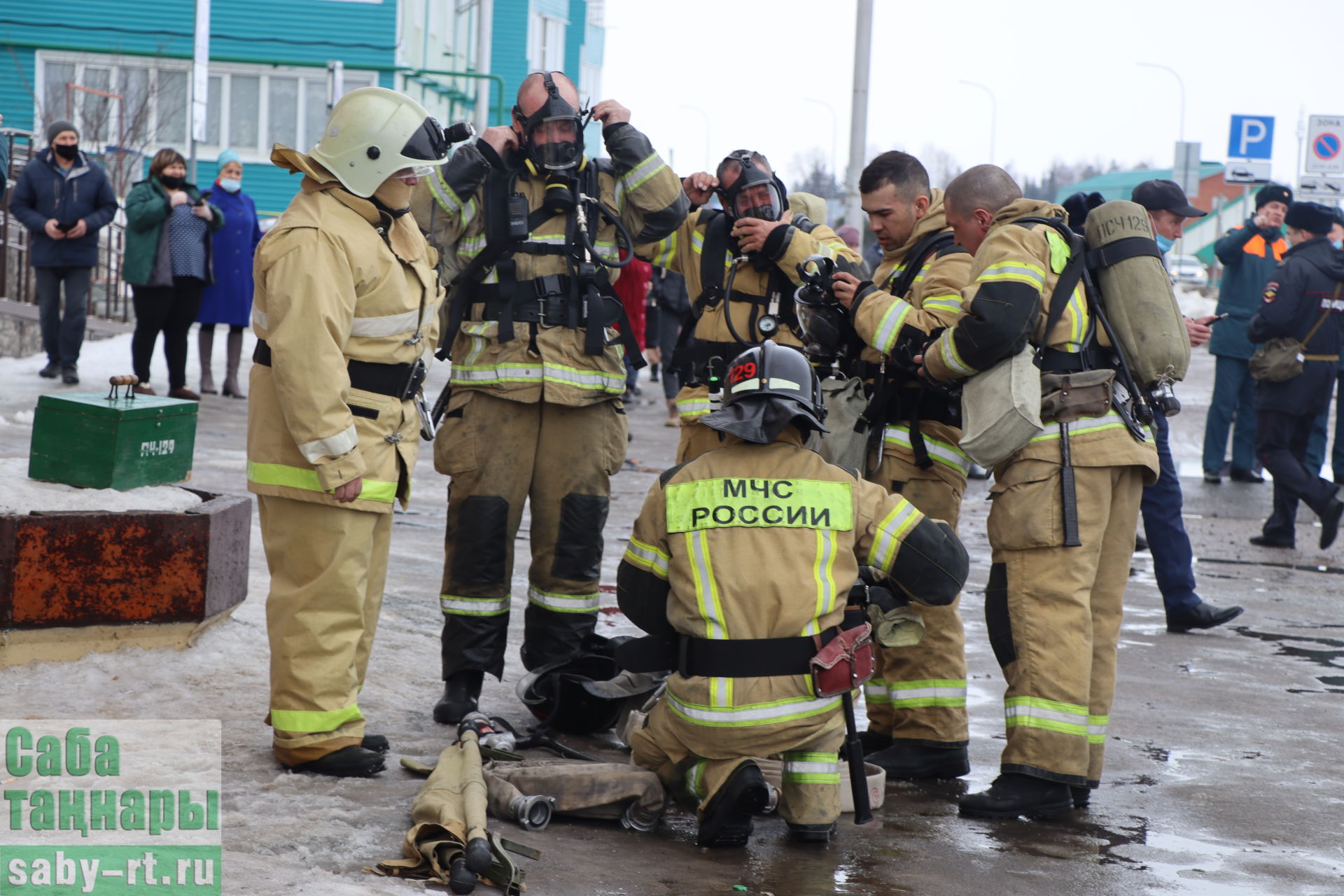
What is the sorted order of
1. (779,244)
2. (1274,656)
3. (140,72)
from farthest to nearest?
(140,72), (1274,656), (779,244)

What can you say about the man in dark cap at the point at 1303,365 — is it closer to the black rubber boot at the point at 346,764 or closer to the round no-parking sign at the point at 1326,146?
the round no-parking sign at the point at 1326,146

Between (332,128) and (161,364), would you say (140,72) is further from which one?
(332,128)

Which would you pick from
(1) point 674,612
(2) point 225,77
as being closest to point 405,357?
(1) point 674,612

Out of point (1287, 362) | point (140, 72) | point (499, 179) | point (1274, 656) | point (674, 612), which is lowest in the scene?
point (1274, 656)

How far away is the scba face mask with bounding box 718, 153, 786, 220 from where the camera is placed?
19.0ft

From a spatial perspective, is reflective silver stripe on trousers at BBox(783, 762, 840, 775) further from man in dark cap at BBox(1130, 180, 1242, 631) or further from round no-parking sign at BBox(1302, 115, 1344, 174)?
round no-parking sign at BBox(1302, 115, 1344, 174)

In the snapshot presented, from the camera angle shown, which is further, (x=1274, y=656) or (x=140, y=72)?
(x=140, y=72)

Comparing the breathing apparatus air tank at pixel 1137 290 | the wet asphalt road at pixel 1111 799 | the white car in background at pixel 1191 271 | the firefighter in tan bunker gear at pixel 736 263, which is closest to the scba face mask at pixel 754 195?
the firefighter in tan bunker gear at pixel 736 263

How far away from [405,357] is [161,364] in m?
11.6

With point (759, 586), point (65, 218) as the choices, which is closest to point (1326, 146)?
point (65, 218)

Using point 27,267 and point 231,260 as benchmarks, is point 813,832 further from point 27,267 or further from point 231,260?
point 27,267

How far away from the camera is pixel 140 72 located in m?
26.4

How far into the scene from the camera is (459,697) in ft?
17.0

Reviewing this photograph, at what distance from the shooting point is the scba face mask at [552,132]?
5246 mm
